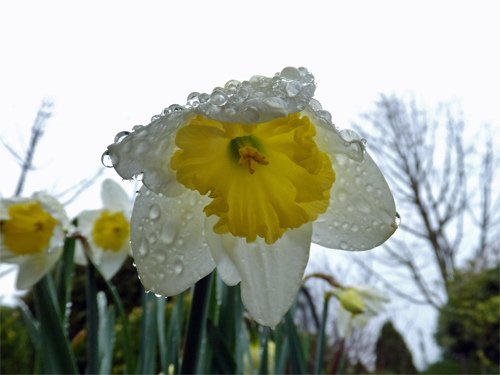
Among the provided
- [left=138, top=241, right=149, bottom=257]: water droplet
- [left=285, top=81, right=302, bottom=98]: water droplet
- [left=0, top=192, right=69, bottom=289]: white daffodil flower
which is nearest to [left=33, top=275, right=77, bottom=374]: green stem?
[left=0, top=192, right=69, bottom=289]: white daffodil flower

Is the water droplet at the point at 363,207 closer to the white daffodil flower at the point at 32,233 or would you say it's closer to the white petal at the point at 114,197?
the white daffodil flower at the point at 32,233

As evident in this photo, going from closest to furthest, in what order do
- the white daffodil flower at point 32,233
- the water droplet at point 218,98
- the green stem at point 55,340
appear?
1. the water droplet at point 218,98
2. the green stem at point 55,340
3. the white daffodil flower at point 32,233

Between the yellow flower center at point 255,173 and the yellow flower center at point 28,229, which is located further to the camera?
the yellow flower center at point 28,229

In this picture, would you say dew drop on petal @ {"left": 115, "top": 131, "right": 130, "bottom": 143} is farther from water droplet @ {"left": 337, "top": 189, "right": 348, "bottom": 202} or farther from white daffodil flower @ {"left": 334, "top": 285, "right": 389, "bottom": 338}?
white daffodil flower @ {"left": 334, "top": 285, "right": 389, "bottom": 338}

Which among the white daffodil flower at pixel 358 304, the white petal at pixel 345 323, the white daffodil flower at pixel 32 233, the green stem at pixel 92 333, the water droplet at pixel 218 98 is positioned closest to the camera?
the water droplet at pixel 218 98

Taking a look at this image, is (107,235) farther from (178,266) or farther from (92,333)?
(178,266)

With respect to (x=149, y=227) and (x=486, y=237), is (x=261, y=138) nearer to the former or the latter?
(x=149, y=227)

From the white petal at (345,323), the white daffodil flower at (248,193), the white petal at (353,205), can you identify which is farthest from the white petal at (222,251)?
the white petal at (345,323)
